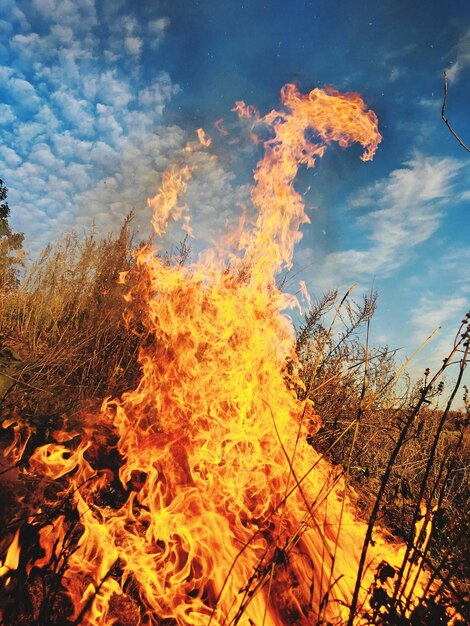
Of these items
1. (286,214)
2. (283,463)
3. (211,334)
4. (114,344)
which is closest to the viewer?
(283,463)

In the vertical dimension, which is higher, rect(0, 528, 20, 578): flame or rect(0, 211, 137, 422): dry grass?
rect(0, 211, 137, 422): dry grass

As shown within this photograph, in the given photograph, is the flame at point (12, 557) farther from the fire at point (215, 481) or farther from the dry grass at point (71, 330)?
the dry grass at point (71, 330)

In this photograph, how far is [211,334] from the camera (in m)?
4.70

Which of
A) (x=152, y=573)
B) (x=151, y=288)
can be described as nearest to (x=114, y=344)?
(x=151, y=288)

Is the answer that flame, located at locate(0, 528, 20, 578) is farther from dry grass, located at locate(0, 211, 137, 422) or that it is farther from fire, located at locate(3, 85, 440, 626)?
dry grass, located at locate(0, 211, 137, 422)

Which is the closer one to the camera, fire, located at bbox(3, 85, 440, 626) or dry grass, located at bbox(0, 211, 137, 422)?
fire, located at bbox(3, 85, 440, 626)

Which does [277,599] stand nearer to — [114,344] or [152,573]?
[152,573]

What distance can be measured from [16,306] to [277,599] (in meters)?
6.00

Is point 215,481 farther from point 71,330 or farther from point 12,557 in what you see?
point 71,330

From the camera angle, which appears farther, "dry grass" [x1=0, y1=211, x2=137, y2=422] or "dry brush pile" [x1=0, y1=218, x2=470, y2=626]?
"dry grass" [x1=0, y1=211, x2=137, y2=422]

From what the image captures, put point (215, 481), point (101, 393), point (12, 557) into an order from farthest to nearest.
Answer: point (101, 393)
point (215, 481)
point (12, 557)

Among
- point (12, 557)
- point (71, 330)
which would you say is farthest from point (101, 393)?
point (12, 557)

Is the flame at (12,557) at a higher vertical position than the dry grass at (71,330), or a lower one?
lower

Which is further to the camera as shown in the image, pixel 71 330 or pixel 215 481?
pixel 71 330
